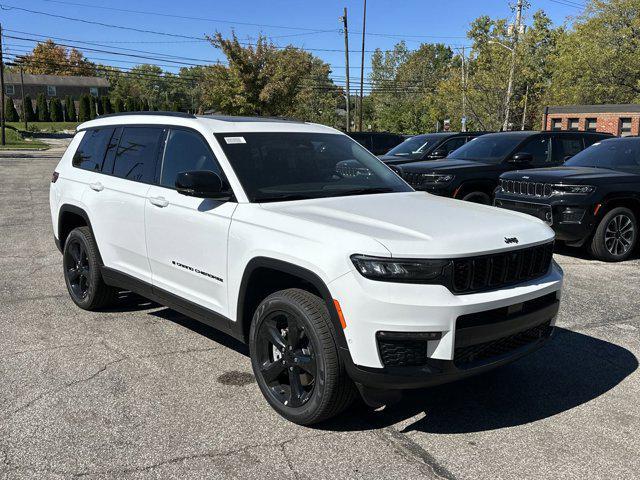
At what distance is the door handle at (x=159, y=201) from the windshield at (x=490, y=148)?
305 inches

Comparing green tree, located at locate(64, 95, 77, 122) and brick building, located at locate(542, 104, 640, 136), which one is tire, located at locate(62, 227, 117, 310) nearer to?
brick building, located at locate(542, 104, 640, 136)

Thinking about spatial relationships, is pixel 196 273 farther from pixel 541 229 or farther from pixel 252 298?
pixel 541 229

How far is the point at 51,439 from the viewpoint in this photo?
3.41 m

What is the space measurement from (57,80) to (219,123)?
111 meters

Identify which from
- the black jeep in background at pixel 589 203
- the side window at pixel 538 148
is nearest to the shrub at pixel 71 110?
the side window at pixel 538 148

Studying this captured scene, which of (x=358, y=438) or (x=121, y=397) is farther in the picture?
(x=121, y=397)

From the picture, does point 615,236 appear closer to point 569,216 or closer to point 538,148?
point 569,216

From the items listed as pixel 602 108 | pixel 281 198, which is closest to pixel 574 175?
pixel 281 198

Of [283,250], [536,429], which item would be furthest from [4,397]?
[536,429]

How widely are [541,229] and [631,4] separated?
4426cm

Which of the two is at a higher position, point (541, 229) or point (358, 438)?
point (541, 229)

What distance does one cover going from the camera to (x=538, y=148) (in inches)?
440

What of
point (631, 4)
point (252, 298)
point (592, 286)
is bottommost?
point (592, 286)

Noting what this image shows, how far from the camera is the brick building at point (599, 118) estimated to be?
34.0 meters
